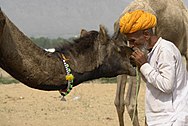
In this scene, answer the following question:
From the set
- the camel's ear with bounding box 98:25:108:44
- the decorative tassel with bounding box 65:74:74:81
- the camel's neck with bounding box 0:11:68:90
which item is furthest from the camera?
the camel's ear with bounding box 98:25:108:44

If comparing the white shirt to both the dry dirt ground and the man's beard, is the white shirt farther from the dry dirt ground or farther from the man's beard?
the dry dirt ground

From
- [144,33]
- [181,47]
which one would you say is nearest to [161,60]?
[144,33]

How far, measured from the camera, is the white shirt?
488 centimetres

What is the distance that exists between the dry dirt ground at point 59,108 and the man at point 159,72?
6598 millimetres

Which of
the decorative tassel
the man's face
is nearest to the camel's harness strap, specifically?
the decorative tassel

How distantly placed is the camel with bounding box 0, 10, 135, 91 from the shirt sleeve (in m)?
1.27

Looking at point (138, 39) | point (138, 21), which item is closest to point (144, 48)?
point (138, 39)

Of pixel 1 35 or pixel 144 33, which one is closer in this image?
pixel 144 33

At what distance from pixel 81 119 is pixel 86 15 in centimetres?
11588

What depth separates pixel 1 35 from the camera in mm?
6020

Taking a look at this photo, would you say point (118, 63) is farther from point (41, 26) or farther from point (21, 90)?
point (41, 26)

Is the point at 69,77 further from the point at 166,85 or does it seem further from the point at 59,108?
the point at 59,108

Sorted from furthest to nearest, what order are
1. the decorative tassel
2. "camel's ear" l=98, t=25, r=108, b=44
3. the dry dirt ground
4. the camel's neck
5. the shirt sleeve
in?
the dry dirt ground < "camel's ear" l=98, t=25, r=108, b=44 < the decorative tassel < the camel's neck < the shirt sleeve

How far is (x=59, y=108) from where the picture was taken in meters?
Answer: 14.0
